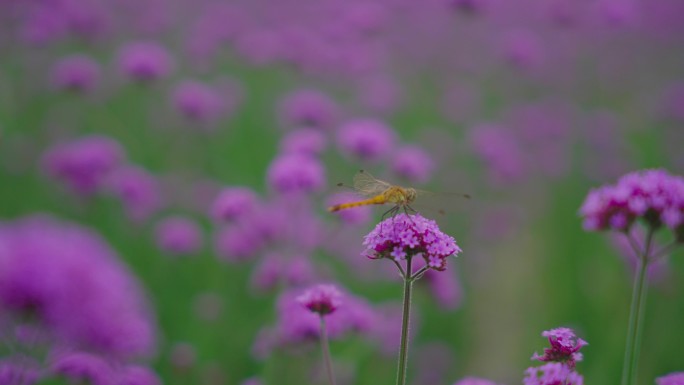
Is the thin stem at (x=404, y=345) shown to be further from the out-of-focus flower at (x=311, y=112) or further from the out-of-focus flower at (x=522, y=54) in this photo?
the out-of-focus flower at (x=522, y=54)

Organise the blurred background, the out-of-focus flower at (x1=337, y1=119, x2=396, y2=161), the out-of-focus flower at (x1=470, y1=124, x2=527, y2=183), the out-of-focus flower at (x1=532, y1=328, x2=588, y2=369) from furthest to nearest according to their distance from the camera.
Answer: the out-of-focus flower at (x1=470, y1=124, x2=527, y2=183) → the out-of-focus flower at (x1=337, y1=119, x2=396, y2=161) → the blurred background → the out-of-focus flower at (x1=532, y1=328, x2=588, y2=369)

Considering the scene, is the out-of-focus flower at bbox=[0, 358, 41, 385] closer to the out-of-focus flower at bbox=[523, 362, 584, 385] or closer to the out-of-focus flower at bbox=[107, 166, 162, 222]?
the out-of-focus flower at bbox=[523, 362, 584, 385]

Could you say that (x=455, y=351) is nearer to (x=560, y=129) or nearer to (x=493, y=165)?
(x=493, y=165)

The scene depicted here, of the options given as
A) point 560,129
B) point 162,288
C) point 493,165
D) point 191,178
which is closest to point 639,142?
point 560,129

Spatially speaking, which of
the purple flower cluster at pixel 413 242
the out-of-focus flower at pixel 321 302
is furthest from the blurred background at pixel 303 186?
the purple flower cluster at pixel 413 242

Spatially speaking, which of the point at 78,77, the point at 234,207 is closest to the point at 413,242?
the point at 234,207

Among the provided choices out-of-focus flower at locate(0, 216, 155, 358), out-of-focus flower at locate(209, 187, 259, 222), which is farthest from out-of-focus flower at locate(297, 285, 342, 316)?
out-of-focus flower at locate(209, 187, 259, 222)
